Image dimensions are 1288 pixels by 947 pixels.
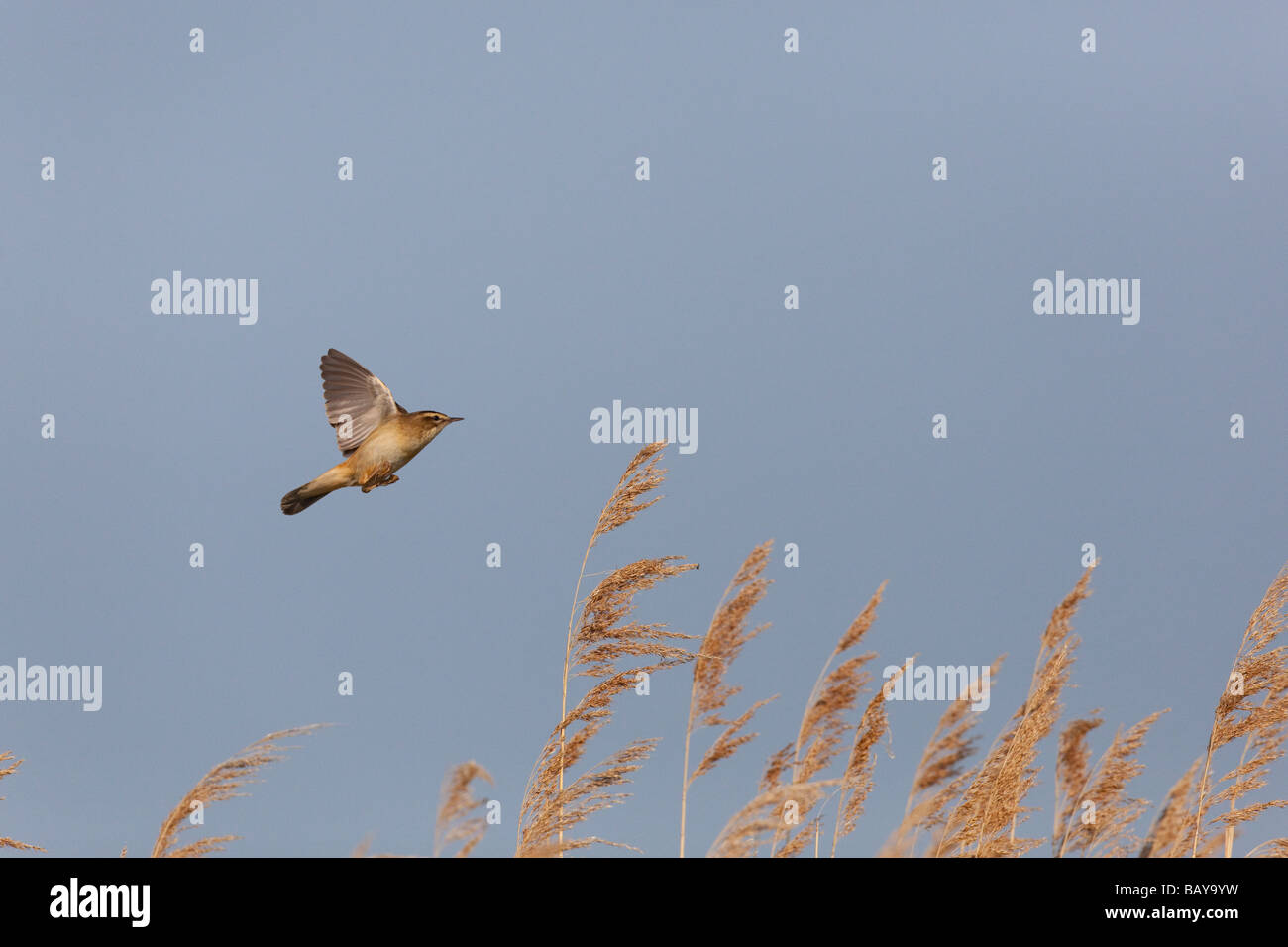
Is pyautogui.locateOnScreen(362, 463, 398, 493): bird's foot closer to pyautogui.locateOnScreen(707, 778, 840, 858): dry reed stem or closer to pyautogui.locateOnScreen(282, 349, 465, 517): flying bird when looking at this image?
pyautogui.locateOnScreen(282, 349, 465, 517): flying bird

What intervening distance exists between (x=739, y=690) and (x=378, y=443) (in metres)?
2.24

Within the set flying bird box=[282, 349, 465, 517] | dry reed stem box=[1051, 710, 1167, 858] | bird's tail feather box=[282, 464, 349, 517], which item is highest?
flying bird box=[282, 349, 465, 517]

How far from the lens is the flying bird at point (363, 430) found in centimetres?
625

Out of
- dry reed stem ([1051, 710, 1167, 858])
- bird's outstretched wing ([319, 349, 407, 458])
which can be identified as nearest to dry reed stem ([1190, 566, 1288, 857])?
dry reed stem ([1051, 710, 1167, 858])

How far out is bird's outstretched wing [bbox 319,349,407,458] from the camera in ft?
21.5

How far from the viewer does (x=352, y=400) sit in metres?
6.62

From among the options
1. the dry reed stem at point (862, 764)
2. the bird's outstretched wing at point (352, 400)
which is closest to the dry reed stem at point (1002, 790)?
the dry reed stem at point (862, 764)

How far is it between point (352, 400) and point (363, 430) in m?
0.19

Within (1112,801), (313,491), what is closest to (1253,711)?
(1112,801)

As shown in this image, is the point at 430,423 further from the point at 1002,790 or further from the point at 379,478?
the point at 1002,790

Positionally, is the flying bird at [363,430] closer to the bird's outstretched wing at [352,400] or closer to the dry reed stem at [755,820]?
the bird's outstretched wing at [352,400]
